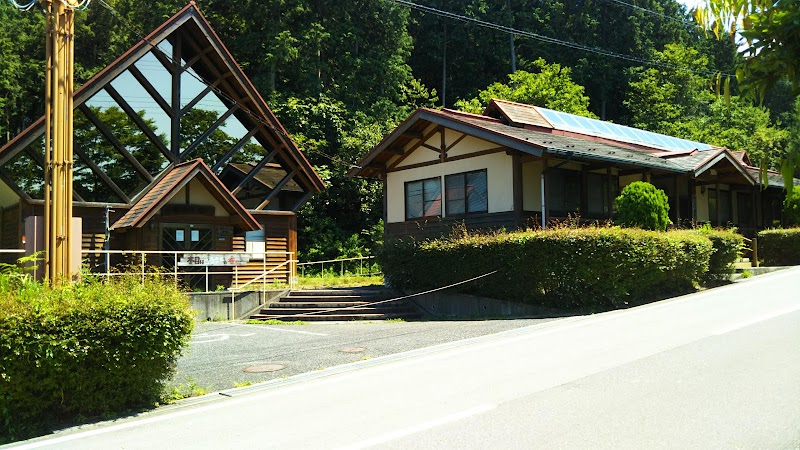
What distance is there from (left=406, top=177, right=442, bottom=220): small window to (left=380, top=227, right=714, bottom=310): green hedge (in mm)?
4572

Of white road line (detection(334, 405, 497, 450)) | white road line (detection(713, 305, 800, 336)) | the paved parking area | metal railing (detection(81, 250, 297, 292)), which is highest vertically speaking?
metal railing (detection(81, 250, 297, 292))

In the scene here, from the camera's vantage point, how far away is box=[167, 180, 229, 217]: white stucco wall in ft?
71.3

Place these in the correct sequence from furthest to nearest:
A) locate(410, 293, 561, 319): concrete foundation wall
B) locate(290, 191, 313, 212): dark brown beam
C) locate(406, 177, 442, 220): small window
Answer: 1. locate(290, 191, 313, 212): dark brown beam
2. locate(406, 177, 442, 220): small window
3. locate(410, 293, 561, 319): concrete foundation wall

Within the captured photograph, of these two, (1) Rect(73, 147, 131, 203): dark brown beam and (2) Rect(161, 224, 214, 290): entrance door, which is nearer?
(1) Rect(73, 147, 131, 203): dark brown beam

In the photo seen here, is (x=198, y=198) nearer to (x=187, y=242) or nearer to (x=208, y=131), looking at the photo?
(x=187, y=242)

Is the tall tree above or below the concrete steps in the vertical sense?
above

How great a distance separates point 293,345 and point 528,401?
258 inches

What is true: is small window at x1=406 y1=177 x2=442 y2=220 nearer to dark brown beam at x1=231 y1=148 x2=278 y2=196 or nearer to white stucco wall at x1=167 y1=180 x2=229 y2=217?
dark brown beam at x1=231 y1=148 x2=278 y2=196

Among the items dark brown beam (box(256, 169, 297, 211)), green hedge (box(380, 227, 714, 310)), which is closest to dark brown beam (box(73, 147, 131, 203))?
dark brown beam (box(256, 169, 297, 211))

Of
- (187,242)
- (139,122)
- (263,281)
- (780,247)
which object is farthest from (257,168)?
(780,247)

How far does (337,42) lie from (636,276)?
32452 millimetres

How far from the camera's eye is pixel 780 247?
2489 centimetres

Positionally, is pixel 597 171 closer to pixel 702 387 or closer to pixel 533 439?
pixel 702 387

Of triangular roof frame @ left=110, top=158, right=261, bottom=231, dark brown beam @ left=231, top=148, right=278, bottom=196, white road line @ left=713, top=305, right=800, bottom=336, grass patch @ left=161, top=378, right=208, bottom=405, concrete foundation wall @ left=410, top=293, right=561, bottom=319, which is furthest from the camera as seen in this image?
dark brown beam @ left=231, top=148, right=278, bottom=196
